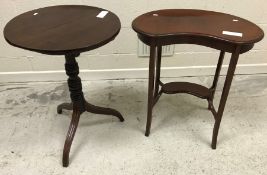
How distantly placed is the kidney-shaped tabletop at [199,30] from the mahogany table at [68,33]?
0.18m

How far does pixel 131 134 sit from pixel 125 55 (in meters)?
0.77

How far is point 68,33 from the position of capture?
4.39 ft

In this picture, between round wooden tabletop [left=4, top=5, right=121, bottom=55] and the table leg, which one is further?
the table leg

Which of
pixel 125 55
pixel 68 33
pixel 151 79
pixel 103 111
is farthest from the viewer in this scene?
pixel 125 55

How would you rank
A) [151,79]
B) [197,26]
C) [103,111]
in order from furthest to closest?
[103,111], [151,79], [197,26]

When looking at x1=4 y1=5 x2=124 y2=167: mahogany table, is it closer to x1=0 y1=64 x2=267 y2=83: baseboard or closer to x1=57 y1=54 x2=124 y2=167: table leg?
x1=57 y1=54 x2=124 y2=167: table leg

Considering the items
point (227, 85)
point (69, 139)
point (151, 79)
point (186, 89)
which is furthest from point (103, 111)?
point (227, 85)

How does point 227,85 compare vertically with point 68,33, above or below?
below

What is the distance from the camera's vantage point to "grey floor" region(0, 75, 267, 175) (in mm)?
1583

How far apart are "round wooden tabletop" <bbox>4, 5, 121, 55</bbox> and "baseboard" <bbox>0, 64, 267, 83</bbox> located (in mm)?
800

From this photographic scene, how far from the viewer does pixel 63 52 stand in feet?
3.95

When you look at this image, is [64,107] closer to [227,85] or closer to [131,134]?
[131,134]

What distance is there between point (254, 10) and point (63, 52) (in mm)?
1708

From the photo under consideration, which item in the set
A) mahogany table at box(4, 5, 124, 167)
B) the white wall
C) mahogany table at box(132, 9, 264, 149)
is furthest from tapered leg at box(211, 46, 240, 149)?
the white wall
